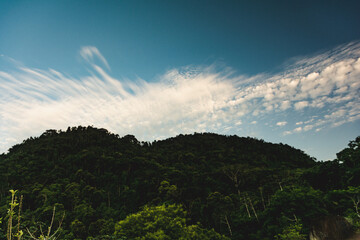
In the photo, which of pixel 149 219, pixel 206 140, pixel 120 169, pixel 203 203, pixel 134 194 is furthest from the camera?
pixel 206 140

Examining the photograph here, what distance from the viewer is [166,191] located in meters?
45.6

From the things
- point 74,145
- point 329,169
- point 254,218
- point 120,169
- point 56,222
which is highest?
point 74,145

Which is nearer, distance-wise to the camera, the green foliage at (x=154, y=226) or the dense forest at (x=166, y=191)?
the green foliage at (x=154, y=226)

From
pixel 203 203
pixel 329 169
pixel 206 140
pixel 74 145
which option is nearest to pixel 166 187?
pixel 203 203

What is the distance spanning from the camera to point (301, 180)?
33812 millimetres

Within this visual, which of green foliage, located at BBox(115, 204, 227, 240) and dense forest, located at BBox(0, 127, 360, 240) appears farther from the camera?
dense forest, located at BBox(0, 127, 360, 240)

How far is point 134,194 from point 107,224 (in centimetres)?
1592

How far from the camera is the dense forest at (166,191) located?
1997 centimetres

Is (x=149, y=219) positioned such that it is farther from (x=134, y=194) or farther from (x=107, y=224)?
(x=134, y=194)

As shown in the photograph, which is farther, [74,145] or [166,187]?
[74,145]

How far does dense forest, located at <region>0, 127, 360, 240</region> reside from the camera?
786 inches

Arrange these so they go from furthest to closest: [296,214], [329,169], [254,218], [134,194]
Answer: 1. [134,194]
2. [254,218]
3. [329,169]
4. [296,214]

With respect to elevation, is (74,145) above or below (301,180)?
above

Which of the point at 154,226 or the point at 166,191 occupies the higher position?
the point at 166,191
